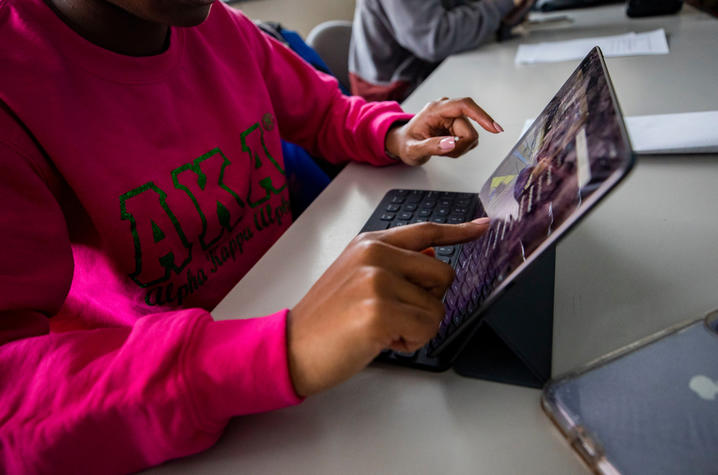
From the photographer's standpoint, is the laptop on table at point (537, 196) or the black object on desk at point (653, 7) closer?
the laptop on table at point (537, 196)

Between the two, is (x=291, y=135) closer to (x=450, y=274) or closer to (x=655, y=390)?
(x=450, y=274)

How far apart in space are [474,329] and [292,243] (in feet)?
1.01

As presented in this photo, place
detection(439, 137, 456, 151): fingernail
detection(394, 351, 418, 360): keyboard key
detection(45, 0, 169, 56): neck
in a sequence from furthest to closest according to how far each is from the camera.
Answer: detection(439, 137, 456, 151): fingernail, detection(45, 0, 169, 56): neck, detection(394, 351, 418, 360): keyboard key

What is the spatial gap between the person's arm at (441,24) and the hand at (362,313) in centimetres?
109

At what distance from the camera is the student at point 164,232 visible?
0.34 m

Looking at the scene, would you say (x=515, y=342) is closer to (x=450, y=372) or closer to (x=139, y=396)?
(x=450, y=372)

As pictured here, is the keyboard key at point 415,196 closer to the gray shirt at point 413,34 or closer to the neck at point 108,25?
the neck at point 108,25

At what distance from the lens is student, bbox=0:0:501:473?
1.11 feet

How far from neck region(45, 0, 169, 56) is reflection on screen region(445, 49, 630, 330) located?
0.47m

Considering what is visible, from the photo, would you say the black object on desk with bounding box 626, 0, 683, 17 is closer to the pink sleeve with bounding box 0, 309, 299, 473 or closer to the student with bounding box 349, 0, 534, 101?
the student with bounding box 349, 0, 534, 101

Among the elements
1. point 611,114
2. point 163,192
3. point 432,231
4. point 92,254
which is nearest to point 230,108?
point 163,192

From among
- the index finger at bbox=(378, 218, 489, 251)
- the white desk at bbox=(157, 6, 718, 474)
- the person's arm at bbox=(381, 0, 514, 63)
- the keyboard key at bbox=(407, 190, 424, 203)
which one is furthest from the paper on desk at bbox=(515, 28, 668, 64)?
the index finger at bbox=(378, 218, 489, 251)

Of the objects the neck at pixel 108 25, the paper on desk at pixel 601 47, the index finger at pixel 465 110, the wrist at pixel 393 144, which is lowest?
the wrist at pixel 393 144

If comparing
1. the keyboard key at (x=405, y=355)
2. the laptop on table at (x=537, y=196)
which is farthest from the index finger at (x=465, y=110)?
the keyboard key at (x=405, y=355)
